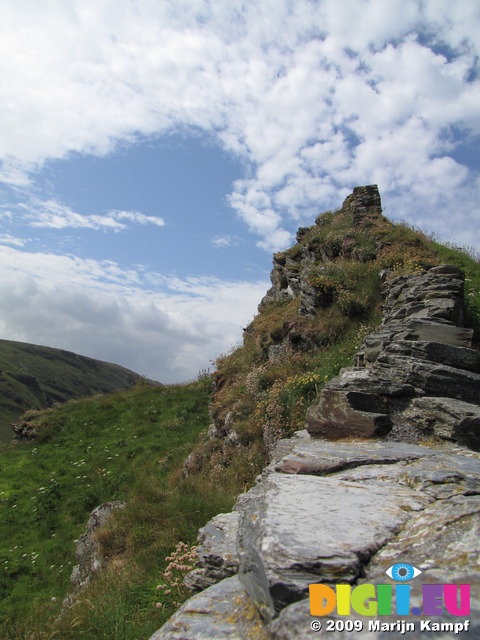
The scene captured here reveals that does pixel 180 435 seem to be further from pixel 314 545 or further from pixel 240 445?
pixel 314 545

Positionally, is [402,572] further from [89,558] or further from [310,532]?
[89,558]

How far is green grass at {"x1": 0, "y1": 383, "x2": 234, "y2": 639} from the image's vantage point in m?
5.01

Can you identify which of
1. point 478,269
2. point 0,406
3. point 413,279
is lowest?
point 0,406

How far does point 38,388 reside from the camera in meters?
151

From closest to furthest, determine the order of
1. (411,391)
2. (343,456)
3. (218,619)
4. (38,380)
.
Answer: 1. (218,619)
2. (343,456)
3. (411,391)
4. (38,380)

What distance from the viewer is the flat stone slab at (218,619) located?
2553mm

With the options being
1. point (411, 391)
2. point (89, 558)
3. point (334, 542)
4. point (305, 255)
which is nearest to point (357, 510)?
point (334, 542)

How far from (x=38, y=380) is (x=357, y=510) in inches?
7115

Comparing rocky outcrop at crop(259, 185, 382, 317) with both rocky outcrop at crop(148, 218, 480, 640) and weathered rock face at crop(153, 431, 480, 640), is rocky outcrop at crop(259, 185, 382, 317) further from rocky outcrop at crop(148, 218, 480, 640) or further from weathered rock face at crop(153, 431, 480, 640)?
weathered rock face at crop(153, 431, 480, 640)

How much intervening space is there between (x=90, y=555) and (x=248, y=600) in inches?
271

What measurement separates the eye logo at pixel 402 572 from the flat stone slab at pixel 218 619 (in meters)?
0.80

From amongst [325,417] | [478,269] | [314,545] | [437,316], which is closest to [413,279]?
[437,316]

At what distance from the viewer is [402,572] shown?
225cm

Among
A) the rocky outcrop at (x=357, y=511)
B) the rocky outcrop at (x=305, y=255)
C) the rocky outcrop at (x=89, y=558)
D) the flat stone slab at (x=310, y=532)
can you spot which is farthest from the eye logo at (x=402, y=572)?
the rocky outcrop at (x=305, y=255)
